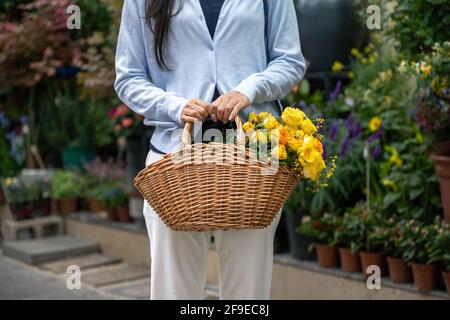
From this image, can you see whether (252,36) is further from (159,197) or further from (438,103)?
(438,103)

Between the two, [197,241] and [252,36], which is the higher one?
[252,36]

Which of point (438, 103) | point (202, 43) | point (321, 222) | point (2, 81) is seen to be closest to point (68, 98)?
point (2, 81)

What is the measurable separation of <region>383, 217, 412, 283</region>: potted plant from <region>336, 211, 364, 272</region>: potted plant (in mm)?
169

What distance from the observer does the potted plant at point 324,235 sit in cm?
402

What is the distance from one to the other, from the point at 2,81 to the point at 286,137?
17.0 ft

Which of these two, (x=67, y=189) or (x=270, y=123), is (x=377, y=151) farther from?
(x=67, y=189)

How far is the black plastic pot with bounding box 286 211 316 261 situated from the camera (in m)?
4.22

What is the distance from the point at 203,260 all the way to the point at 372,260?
6.29ft

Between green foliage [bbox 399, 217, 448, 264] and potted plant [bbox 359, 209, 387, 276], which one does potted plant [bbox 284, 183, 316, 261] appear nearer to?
potted plant [bbox 359, 209, 387, 276]

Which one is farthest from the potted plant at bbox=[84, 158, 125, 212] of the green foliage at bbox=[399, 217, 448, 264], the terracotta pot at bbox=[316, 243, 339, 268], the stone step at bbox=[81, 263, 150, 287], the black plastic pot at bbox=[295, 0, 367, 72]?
the green foliage at bbox=[399, 217, 448, 264]

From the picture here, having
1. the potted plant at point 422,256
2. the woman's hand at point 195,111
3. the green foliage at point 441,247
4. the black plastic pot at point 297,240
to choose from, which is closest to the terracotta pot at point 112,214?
the black plastic pot at point 297,240

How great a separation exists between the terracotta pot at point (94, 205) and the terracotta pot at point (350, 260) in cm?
283

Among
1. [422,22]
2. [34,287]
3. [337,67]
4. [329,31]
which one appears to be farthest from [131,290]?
[422,22]

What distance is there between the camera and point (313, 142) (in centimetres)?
193
